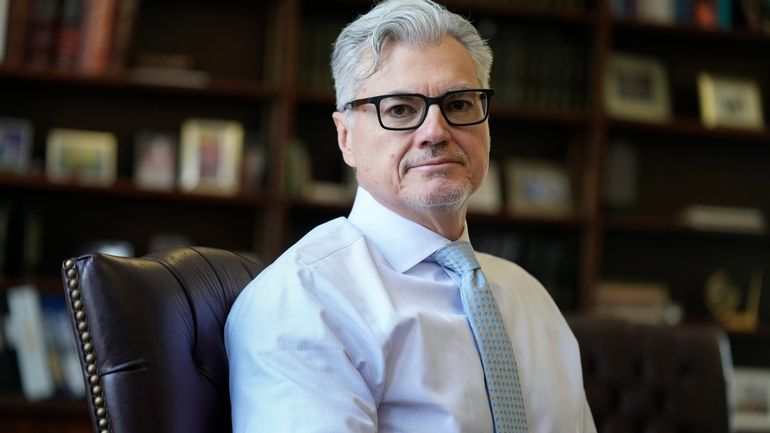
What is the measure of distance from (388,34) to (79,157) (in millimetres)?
2337

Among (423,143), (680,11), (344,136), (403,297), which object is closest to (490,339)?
(403,297)

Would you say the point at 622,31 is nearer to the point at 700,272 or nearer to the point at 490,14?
the point at 490,14

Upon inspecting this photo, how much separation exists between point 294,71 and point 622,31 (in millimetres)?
1385

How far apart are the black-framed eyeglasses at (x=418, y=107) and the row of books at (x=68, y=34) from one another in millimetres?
2152

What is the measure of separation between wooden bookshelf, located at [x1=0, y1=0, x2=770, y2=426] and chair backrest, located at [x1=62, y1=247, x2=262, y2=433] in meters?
2.22

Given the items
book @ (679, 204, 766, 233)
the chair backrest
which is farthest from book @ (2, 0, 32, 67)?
book @ (679, 204, 766, 233)

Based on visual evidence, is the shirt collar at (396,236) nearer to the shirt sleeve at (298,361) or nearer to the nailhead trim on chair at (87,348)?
the shirt sleeve at (298,361)

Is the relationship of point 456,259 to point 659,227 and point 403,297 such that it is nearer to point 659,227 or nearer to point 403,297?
point 403,297

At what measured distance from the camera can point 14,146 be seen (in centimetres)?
377

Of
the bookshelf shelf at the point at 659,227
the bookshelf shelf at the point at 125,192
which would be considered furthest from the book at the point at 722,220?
the bookshelf shelf at the point at 125,192

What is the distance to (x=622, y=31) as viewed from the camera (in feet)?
14.4

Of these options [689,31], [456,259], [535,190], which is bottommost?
[535,190]

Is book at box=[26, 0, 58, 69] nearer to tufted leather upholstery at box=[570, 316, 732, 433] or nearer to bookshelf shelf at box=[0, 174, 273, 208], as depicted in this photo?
bookshelf shelf at box=[0, 174, 273, 208]

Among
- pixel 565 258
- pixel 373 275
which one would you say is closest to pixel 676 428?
pixel 373 275
